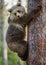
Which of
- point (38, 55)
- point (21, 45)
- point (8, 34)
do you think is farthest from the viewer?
point (8, 34)

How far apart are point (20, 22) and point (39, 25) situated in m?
0.67

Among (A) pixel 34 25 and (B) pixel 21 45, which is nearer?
(A) pixel 34 25

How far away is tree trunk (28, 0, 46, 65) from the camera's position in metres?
3.17

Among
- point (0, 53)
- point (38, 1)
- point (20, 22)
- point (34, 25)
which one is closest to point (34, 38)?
point (34, 25)

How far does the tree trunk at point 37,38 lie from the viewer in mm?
3170

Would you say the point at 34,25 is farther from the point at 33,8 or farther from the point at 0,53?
the point at 0,53

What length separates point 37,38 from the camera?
128 inches

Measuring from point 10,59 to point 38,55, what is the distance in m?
7.72

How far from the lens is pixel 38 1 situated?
327 centimetres

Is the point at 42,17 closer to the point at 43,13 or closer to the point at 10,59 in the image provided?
the point at 43,13

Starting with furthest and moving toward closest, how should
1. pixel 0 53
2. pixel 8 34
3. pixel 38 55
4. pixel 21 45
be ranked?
pixel 0 53 < pixel 8 34 < pixel 21 45 < pixel 38 55

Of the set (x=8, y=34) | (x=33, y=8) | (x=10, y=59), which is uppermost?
(x=33, y=8)

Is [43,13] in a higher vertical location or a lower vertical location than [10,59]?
higher

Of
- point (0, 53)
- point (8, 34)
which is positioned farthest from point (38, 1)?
point (0, 53)
